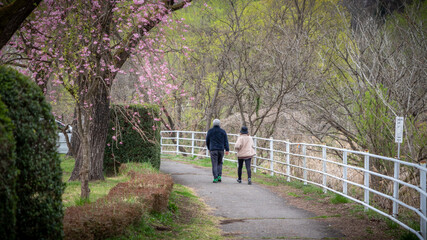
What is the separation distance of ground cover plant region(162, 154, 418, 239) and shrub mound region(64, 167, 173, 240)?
3.13 m

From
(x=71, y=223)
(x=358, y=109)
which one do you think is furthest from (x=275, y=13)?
(x=71, y=223)

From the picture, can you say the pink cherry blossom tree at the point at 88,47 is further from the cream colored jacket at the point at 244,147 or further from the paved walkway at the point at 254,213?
the cream colored jacket at the point at 244,147

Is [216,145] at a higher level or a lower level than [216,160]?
higher

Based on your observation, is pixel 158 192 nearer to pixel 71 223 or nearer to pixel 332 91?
pixel 71 223

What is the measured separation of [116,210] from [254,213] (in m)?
3.48

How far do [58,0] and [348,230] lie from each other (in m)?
6.95

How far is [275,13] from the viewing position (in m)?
19.0

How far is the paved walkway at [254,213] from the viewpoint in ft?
23.0

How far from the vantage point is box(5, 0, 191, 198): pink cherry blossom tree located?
830cm

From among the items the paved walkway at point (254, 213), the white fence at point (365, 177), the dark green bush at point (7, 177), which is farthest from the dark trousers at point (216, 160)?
the dark green bush at point (7, 177)

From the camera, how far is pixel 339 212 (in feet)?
29.0

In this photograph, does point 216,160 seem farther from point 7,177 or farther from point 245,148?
point 7,177

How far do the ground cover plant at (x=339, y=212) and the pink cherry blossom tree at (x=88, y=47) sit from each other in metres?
4.34

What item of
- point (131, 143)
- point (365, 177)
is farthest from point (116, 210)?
point (131, 143)
